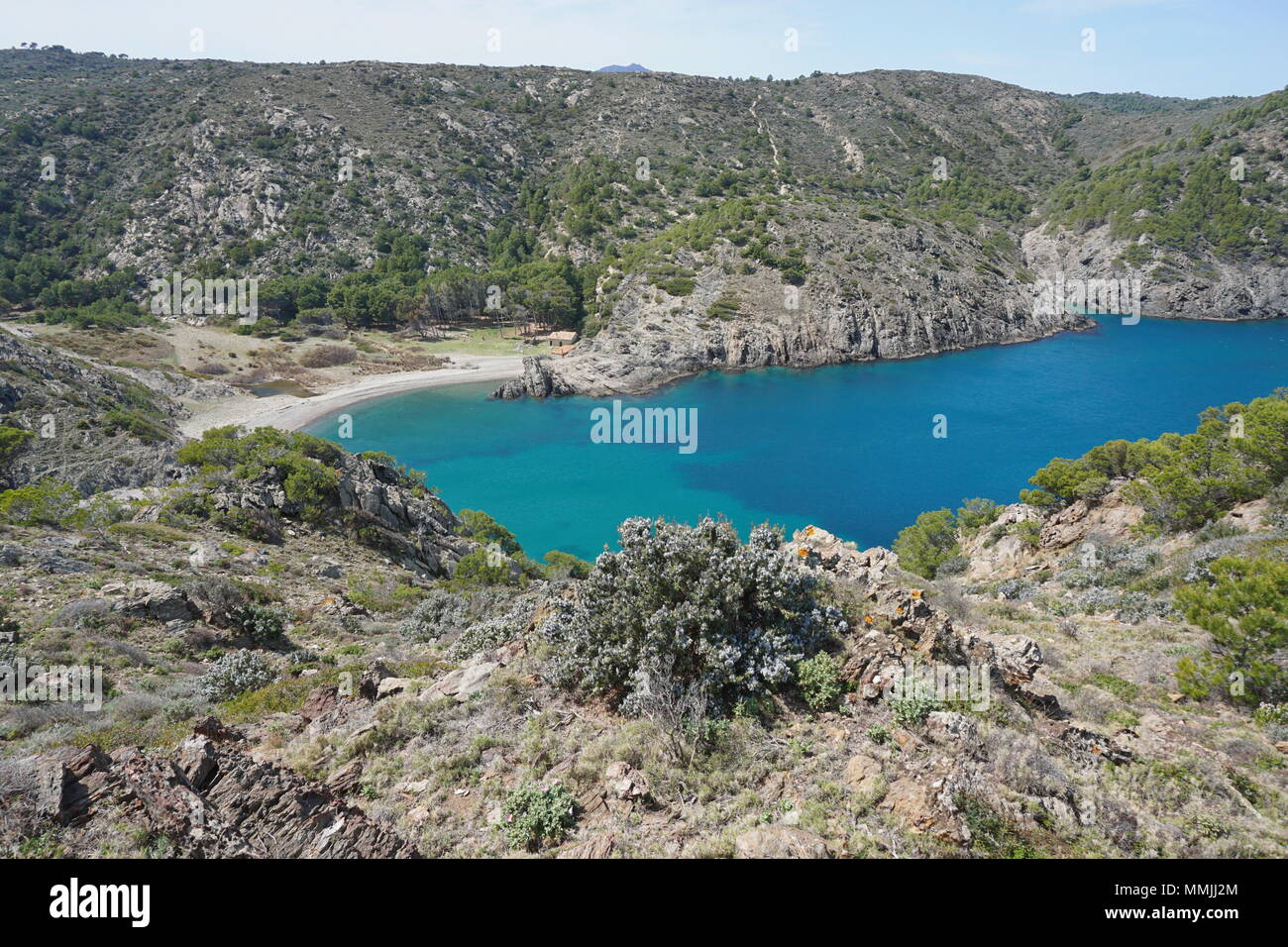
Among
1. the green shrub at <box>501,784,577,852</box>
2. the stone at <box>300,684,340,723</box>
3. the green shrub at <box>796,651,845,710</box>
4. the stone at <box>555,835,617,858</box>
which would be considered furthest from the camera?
the stone at <box>300,684,340,723</box>

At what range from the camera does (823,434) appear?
58.3 m

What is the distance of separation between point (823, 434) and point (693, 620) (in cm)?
5192

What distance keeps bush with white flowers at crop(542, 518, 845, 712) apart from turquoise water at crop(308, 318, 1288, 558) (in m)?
29.7

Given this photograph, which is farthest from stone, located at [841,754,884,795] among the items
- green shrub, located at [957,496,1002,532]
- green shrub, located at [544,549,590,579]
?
green shrub, located at [957,496,1002,532]

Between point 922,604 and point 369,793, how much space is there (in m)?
9.02

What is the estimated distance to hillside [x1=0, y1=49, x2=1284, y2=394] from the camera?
82.0 metres

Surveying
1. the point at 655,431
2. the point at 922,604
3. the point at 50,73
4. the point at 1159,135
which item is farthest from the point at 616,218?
the point at 50,73

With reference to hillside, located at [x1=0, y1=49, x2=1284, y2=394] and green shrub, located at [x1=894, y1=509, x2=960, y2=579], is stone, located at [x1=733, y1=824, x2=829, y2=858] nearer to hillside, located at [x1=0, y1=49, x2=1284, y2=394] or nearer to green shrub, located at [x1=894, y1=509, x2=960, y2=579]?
green shrub, located at [x1=894, y1=509, x2=960, y2=579]

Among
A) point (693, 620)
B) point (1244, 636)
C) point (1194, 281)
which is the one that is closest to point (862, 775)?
point (693, 620)

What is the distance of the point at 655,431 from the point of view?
199 feet

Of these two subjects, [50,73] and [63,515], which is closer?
[63,515]

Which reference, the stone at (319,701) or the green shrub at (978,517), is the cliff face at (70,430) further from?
the green shrub at (978,517)

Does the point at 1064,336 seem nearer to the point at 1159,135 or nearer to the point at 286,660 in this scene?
the point at 1159,135

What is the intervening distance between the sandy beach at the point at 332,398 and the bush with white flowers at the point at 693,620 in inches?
2049
